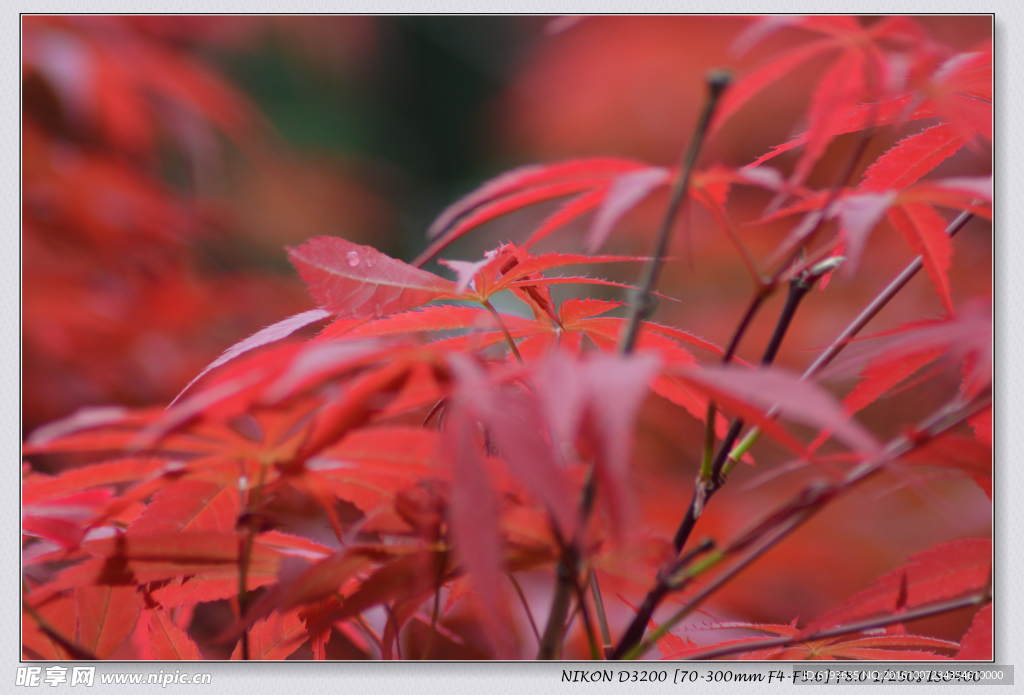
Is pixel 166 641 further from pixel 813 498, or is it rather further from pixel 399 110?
pixel 399 110

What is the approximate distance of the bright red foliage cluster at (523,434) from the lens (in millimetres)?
231

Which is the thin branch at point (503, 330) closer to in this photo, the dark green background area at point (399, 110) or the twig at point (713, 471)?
the twig at point (713, 471)

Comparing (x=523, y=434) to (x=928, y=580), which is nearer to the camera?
(x=523, y=434)

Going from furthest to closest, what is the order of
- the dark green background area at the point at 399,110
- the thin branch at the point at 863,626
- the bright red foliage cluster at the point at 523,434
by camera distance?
the dark green background area at the point at 399,110 < the thin branch at the point at 863,626 < the bright red foliage cluster at the point at 523,434

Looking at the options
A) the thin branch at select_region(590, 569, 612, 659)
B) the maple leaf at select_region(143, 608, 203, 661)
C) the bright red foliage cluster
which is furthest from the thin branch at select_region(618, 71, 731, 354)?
the maple leaf at select_region(143, 608, 203, 661)

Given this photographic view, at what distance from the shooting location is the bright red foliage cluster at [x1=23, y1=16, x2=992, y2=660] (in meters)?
0.23

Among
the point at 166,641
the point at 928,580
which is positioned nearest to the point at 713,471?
the point at 928,580

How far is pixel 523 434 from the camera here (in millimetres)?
230

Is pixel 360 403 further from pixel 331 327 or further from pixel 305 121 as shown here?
pixel 305 121

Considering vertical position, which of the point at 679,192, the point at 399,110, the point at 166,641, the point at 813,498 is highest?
the point at 399,110

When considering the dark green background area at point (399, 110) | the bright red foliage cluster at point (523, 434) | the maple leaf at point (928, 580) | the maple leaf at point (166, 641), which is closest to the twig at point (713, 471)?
the bright red foliage cluster at point (523, 434)

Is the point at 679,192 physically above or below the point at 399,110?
below

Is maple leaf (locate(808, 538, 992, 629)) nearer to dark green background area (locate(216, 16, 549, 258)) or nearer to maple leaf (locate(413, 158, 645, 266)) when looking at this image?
maple leaf (locate(413, 158, 645, 266))

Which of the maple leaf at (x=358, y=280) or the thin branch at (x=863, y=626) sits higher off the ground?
the maple leaf at (x=358, y=280)
